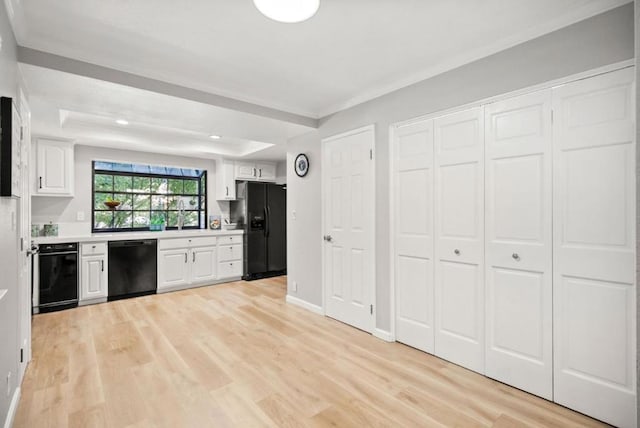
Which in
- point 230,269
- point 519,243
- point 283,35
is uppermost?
point 283,35

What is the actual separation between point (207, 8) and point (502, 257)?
2.50 metres

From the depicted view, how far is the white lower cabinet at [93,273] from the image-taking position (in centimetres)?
410

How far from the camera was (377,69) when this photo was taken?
8.77 feet

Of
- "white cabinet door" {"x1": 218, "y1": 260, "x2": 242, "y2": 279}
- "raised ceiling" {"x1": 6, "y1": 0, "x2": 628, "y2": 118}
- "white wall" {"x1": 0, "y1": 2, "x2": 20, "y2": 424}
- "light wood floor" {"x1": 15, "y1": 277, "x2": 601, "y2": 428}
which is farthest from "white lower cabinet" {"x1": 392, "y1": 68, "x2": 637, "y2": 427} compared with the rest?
"white cabinet door" {"x1": 218, "y1": 260, "x2": 242, "y2": 279}

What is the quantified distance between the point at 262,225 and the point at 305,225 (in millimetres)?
1930

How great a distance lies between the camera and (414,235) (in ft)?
9.20

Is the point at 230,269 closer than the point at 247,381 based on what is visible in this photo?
No

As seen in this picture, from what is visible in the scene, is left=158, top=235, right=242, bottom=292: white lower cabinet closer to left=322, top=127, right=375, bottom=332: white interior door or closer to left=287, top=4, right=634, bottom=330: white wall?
left=287, top=4, right=634, bottom=330: white wall

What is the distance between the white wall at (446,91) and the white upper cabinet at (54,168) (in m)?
3.09

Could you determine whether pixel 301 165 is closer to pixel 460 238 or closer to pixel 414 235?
pixel 414 235

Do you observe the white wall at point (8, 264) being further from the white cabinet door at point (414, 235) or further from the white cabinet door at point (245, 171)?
the white cabinet door at point (245, 171)

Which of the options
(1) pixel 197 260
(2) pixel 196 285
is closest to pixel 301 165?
(1) pixel 197 260

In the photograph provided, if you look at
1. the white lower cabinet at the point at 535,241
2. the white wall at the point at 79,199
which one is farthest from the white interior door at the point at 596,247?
the white wall at the point at 79,199

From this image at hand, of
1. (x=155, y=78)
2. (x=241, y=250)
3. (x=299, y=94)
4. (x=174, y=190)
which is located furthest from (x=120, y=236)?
(x=299, y=94)
